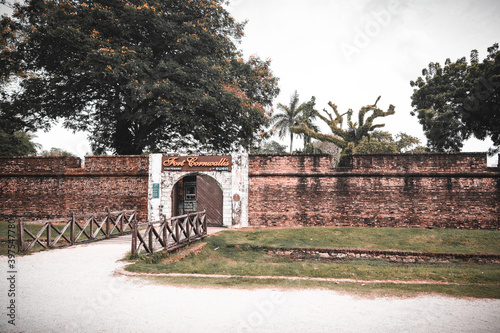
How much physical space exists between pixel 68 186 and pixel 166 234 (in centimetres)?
999

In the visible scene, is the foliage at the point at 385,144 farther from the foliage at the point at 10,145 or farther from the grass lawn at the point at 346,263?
the foliage at the point at 10,145

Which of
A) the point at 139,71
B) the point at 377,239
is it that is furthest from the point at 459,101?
the point at 139,71

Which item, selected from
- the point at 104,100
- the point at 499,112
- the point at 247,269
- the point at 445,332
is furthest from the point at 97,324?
the point at 499,112

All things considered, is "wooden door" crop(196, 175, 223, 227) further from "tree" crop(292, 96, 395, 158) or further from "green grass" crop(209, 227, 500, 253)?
"tree" crop(292, 96, 395, 158)

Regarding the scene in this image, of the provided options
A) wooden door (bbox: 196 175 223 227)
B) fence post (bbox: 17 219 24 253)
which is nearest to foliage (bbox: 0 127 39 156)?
wooden door (bbox: 196 175 223 227)

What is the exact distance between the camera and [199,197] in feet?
49.8

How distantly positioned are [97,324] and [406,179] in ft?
46.1

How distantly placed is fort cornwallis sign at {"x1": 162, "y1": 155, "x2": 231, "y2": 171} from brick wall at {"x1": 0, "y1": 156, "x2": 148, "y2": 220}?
141 cm

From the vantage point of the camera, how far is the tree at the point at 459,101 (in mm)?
17906

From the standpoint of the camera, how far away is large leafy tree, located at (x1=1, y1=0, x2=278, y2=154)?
48.7ft

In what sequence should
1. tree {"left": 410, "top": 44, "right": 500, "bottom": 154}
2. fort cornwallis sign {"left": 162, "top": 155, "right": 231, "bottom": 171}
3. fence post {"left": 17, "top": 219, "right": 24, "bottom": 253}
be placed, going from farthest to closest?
tree {"left": 410, "top": 44, "right": 500, "bottom": 154} → fort cornwallis sign {"left": 162, "top": 155, "right": 231, "bottom": 171} → fence post {"left": 17, "top": 219, "right": 24, "bottom": 253}

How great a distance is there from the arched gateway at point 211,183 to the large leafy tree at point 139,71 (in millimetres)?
2471

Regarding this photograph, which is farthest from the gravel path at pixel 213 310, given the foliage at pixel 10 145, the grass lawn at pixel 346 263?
the foliage at pixel 10 145

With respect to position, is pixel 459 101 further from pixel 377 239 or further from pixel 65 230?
pixel 65 230
